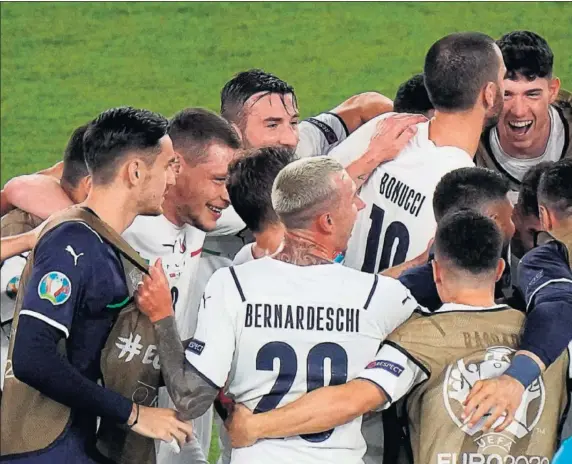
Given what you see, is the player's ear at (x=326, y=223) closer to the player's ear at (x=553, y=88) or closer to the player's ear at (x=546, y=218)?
the player's ear at (x=546, y=218)

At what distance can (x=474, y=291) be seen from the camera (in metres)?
3.38

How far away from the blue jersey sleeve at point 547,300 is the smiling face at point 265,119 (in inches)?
52.9

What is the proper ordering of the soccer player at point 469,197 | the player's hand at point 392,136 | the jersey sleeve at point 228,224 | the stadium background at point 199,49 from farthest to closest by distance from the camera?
the stadium background at point 199,49 < the jersey sleeve at point 228,224 < the player's hand at point 392,136 < the soccer player at point 469,197

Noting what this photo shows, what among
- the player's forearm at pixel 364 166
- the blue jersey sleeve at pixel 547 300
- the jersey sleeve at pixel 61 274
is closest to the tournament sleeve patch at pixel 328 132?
the player's forearm at pixel 364 166

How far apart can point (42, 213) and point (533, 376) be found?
214 centimetres

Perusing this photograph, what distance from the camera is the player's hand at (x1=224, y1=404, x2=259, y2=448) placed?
131 inches

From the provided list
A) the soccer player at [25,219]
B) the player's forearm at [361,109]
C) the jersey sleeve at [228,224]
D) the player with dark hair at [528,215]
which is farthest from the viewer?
the player's forearm at [361,109]

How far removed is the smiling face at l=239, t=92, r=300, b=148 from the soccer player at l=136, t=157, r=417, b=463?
4.21ft

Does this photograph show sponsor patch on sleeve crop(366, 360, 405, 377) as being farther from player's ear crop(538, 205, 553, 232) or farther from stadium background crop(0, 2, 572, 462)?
stadium background crop(0, 2, 572, 462)

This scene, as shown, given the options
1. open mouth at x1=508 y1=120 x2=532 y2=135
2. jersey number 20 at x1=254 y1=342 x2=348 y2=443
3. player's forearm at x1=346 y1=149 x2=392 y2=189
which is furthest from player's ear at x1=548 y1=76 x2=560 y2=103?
jersey number 20 at x1=254 y1=342 x2=348 y2=443

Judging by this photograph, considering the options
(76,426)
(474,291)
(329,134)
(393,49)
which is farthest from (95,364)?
(393,49)

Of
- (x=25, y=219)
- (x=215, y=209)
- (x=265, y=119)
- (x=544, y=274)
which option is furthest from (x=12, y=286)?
(x=544, y=274)

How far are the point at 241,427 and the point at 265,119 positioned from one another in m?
1.66

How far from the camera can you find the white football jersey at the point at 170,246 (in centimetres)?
418
